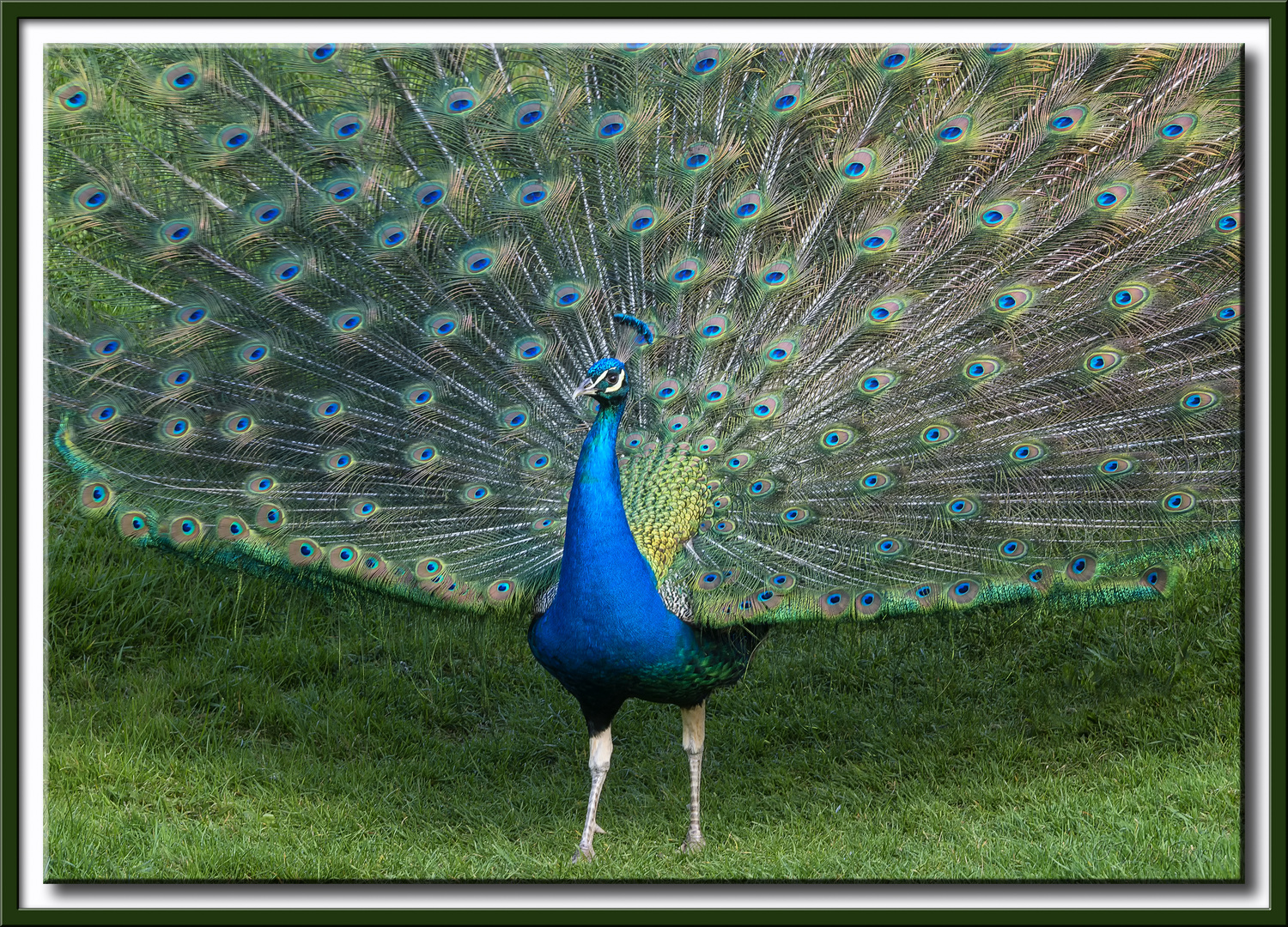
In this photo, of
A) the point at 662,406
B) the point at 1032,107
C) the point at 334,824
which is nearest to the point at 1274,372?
the point at 1032,107

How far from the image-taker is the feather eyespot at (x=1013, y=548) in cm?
413

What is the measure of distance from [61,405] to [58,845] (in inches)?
51.4

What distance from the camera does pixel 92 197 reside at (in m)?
3.86

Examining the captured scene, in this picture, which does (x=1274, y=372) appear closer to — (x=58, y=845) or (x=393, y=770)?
(x=393, y=770)

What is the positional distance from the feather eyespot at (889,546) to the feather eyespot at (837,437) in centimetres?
32

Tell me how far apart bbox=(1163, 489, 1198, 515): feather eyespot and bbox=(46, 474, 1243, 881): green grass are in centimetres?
32

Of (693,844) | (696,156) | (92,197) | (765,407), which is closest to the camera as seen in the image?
(92,197)

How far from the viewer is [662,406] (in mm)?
4398

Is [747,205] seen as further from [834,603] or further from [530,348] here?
[834,603]

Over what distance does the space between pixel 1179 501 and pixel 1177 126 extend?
3.56 ft

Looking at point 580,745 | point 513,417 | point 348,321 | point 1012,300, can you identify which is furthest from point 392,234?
point 580,745

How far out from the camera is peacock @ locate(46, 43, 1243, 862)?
3863 mm

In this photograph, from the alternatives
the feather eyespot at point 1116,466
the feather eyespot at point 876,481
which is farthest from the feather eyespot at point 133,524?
the feather eyespot at point 1116,466

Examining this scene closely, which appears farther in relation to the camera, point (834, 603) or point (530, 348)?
point (530, 348)
